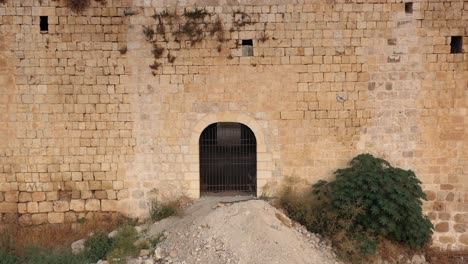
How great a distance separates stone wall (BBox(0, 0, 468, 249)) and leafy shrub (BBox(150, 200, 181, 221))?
0.15 m

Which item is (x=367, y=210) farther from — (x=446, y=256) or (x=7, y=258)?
(x=7, y=258)

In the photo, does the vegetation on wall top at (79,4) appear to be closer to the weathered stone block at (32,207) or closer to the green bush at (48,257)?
the weathered stone block at (32,207)

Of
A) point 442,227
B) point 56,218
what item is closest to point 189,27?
point 56,218

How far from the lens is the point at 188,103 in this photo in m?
8.66

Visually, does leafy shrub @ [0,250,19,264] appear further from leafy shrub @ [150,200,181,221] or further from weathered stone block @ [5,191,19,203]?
leafy shrub @ [150,200,181,221]

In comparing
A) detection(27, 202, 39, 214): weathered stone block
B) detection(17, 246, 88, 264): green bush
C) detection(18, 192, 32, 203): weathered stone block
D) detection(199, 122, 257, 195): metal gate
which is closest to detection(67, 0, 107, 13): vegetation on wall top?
detection(199, 122, 257, 195): metal gate

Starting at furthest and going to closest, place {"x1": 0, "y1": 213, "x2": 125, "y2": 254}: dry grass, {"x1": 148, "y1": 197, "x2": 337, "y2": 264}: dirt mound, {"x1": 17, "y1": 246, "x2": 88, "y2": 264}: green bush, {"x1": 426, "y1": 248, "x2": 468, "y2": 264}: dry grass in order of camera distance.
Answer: {"x1": 426, "y1": 248, "x2": 468, "y2": 264}: dry grass, {"x1": 0, "y1": 213, "x2": 125, "y2": 254}: dry grass, {"x1": 17, "y1": 246, "x2": 88, "y2": 264}: green bush, {"x1": 148, "y1": 197, "x2": 337, "y2": 264}: dirt mound

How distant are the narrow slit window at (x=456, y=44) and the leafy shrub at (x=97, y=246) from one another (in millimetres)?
7206

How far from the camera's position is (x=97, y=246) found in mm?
7945

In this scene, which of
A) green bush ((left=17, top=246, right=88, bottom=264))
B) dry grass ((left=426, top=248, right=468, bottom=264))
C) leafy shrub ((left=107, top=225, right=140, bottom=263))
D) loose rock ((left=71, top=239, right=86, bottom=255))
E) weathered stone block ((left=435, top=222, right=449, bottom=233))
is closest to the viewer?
leafy shrub ((left=107, top=225, right=140, bottom=263))

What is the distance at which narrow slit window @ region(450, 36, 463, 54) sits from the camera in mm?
8656

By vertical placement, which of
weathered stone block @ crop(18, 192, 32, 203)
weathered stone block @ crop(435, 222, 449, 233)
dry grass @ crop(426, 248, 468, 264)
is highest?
Result: weathered stone block @ crop(18, 192, 32, 203)

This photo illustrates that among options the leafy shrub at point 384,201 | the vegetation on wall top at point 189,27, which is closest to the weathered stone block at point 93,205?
the vegetation on wall top at point 189,27

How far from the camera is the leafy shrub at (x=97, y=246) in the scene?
7738 millimetres
